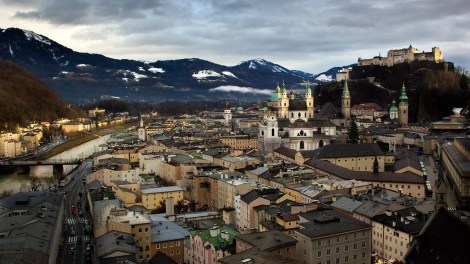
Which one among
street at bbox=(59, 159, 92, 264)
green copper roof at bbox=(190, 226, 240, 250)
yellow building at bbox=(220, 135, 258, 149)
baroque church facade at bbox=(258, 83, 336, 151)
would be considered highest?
baroque church facade at bbox=(258, 83, 336, 151)

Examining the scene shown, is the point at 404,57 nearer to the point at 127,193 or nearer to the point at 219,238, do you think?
the point at 127,193

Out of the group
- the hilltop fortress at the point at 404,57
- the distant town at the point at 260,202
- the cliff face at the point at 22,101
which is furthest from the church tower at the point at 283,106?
the cliff face at the point at 22,101

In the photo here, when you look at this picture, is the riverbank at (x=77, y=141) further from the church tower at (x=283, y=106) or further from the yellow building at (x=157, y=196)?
the yellow building at (x=157, y=196)

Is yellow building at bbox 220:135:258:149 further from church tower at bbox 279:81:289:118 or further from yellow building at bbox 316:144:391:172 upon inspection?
yellow building at bbox 316:144:391:172

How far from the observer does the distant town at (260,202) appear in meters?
19.9

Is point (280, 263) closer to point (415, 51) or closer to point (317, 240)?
point (317, 240)

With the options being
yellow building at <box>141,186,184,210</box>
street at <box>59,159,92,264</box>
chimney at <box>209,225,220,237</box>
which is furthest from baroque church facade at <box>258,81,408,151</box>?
chimney at <box>209,225,220,237</box>

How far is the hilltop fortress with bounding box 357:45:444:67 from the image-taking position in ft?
274

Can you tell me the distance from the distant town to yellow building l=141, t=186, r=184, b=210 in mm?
64

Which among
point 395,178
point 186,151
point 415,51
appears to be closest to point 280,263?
point 395,178

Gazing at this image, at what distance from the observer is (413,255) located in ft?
49.6

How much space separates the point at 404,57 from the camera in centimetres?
8675

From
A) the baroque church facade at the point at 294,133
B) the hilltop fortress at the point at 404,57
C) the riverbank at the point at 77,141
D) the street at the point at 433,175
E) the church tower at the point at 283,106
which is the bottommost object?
the riverbank at the point at 77,141

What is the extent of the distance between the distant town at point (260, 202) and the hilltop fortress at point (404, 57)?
24105 mm
